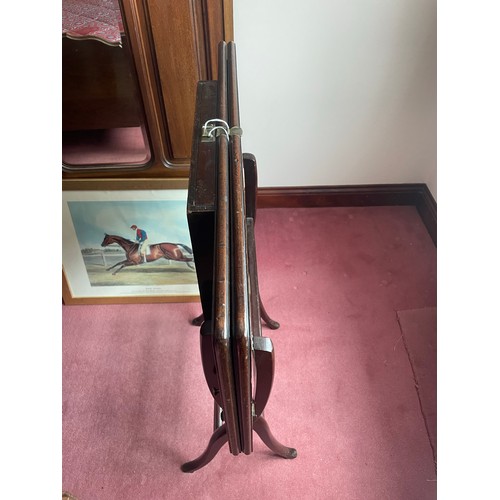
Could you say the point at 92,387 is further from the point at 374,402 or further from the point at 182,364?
the point at 374,402

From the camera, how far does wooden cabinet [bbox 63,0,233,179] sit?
125cm

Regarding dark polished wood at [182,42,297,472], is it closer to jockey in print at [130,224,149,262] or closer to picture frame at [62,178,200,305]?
picture frame at [62,178,200,305]

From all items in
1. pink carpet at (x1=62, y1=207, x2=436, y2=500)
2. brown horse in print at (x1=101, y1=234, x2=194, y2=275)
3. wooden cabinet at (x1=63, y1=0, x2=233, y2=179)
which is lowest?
pink carpet at (x1=62, y1=207, x2=436, y2=500)

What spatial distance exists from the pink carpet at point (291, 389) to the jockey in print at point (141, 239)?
0.87ft

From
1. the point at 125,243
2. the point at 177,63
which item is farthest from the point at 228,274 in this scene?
the point at 125,243

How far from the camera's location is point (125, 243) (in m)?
1.72

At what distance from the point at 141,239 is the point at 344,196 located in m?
0.99

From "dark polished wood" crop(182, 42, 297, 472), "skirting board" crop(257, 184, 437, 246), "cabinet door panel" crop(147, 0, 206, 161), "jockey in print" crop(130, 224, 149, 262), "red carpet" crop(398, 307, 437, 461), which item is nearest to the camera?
"dark polished wood" crop(182, 42, 297, 472)

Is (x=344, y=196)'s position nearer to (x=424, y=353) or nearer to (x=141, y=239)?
(x=424, y=353)

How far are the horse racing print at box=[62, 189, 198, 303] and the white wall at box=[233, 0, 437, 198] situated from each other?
0.58m

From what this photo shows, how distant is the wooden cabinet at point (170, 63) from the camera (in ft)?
4.09

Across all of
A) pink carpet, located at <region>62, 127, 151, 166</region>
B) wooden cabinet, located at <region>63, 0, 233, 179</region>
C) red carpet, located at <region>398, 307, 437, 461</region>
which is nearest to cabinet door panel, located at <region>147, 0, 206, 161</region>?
wooden cabinet, located at <region>63, 0, 233, 179</region>

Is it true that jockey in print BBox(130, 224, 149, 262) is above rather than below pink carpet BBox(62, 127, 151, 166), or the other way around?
below

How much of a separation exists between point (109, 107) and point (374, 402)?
4.07 feet
